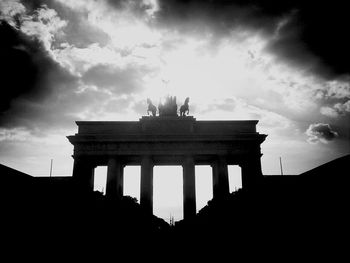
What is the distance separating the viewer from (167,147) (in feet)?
92.1

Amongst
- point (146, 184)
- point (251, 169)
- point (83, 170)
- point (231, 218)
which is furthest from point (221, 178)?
point (231, 218)

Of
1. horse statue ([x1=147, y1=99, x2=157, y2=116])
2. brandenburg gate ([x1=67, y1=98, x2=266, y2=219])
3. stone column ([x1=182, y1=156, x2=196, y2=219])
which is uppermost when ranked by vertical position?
horse statue ([x1=147, y1=99, x2=157, y2=116])

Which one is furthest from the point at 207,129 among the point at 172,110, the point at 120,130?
the point at 120,130

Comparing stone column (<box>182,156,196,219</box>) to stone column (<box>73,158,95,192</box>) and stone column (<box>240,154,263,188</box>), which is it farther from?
stone column (<box>73,158,95,192</box>)

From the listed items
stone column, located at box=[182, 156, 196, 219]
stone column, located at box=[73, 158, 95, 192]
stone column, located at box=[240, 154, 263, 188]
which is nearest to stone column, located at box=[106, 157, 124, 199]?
stone column, located at box=[73, 158, 95, 192]

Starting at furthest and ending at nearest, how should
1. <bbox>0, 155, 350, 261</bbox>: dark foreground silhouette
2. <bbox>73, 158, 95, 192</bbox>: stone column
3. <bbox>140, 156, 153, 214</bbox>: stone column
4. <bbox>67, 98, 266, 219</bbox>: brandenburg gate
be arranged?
<bbox>67, 98, 266, 219</bbox>: brandenburg gate < <bbox>73, 158, 95, 192</bbox>: stone column < <bbox>140, 156, 153, 214</bbox>: stone column < <bbox>0, 155, 350, 261</bbox>: dark foreground silhouette

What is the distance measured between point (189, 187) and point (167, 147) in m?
4.80

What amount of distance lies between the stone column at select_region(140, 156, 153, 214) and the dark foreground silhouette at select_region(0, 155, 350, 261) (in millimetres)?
19929

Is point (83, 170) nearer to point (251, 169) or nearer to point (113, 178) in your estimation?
point (113, 178)

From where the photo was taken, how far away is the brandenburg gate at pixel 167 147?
91.2 ft

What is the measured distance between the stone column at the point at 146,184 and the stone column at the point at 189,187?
357 centimetres

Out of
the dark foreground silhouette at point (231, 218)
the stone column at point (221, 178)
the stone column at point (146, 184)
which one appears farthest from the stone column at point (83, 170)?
the dark foreground silhouette at point (231, 218)

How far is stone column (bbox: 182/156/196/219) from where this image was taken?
27.1 metres

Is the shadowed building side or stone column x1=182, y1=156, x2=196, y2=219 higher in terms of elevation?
the shadowed building side
